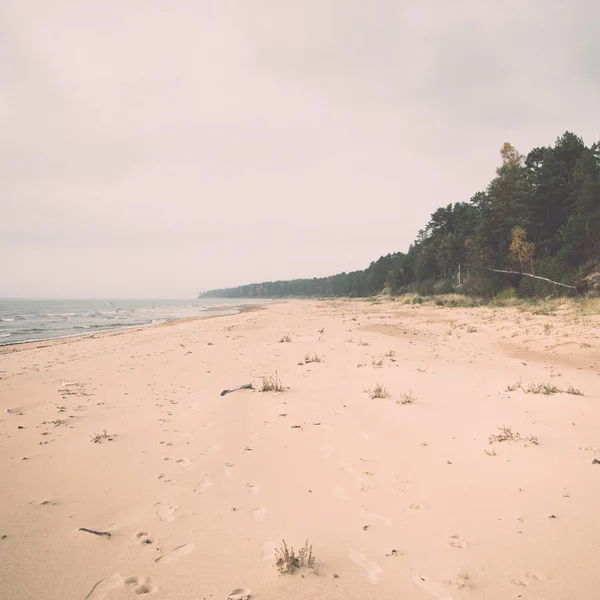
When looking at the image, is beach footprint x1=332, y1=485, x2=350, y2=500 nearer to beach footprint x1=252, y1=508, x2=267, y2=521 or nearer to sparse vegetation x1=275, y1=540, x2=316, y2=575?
beach footprint x1=252, y1=508, x2=267, y2=521

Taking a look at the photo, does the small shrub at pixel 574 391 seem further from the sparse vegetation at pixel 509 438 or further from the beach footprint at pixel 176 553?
the beach footprint at pixel 176 553

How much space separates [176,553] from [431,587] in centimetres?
214

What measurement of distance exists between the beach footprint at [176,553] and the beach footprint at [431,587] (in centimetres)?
194

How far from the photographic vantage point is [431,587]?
7.70 feet

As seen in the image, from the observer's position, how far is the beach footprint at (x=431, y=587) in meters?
2.27

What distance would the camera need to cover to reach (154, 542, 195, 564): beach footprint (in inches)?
107

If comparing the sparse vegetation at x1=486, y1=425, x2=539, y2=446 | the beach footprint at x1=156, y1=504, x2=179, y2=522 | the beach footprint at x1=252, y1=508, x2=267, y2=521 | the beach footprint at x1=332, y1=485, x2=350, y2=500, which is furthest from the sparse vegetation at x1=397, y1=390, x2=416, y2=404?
the beach footprint at x1=156, y1=504, x2=179, y2=522

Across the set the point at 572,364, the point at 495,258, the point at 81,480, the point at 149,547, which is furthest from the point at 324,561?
the point at 495,258

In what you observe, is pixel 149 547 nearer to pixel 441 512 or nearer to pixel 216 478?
pixel 216 478

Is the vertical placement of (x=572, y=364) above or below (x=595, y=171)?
below

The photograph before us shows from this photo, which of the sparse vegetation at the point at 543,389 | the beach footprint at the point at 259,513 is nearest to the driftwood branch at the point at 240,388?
the beach footprint at the point at 259,513

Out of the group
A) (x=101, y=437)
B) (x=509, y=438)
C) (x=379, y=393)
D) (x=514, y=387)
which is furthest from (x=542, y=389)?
(x=101, y=437)

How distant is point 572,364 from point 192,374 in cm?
1115

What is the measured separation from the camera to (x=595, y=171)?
27281 mm
